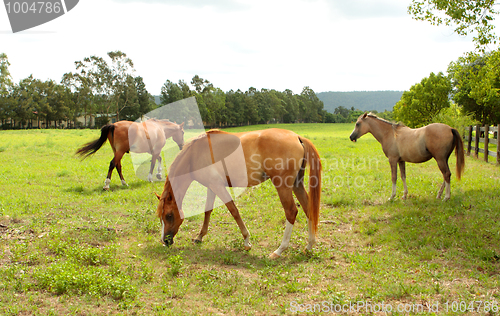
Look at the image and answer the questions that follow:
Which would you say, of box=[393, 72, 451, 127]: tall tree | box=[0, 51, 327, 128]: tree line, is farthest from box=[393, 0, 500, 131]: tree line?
box=[0, 51, 327, 128]: tree line

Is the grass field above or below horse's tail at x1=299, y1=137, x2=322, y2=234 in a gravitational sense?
below

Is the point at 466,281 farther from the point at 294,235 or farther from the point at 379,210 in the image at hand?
the point at 379,210

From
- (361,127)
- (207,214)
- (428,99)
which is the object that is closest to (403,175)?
(361,127)

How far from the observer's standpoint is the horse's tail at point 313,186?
517cm

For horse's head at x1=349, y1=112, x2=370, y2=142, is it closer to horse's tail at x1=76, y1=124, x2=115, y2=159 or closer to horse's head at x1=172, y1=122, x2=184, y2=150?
horse's head at x1=172, y1=122, x2=184, y2=150

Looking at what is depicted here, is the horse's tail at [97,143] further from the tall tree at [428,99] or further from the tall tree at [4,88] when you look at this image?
the tall tree at [4,88]

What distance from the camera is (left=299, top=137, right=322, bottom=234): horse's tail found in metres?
5.17

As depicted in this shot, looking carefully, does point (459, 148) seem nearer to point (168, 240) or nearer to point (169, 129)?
Answer: point (168, 240)

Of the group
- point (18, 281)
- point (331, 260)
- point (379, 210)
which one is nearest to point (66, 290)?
point (18, 281)

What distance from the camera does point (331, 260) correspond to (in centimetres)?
477

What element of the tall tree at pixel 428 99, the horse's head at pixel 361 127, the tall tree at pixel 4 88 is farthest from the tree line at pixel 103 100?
the horse's head at pixel 361 127

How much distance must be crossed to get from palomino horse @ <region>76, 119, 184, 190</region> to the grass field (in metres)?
1.51

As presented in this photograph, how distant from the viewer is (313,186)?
5.19m

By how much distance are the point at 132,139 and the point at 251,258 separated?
706cm
